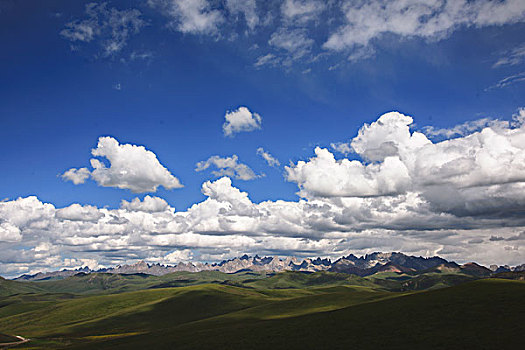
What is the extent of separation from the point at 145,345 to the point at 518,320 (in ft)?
247

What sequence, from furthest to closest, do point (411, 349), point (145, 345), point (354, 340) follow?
1. point (145, 345)
2. point (354, 340)
3. point (411, 349)

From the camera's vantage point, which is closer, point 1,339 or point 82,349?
point 82,349

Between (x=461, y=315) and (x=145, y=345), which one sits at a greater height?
(x=461, y=315)

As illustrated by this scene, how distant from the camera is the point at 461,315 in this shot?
257ft

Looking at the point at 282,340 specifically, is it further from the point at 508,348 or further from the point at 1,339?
the point at 1,339

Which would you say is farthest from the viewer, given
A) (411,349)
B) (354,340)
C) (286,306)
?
(286,306)

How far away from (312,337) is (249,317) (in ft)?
225

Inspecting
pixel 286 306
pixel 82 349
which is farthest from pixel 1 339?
pixel 286 306

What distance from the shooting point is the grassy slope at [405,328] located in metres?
66.5

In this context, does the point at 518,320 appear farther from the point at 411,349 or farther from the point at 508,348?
the point at 411,349

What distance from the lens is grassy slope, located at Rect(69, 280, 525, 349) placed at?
66.5 m

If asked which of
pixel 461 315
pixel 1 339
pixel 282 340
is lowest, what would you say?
pixel 1 339

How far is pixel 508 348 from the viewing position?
189 ft

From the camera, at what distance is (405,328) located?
76312 millimetres
